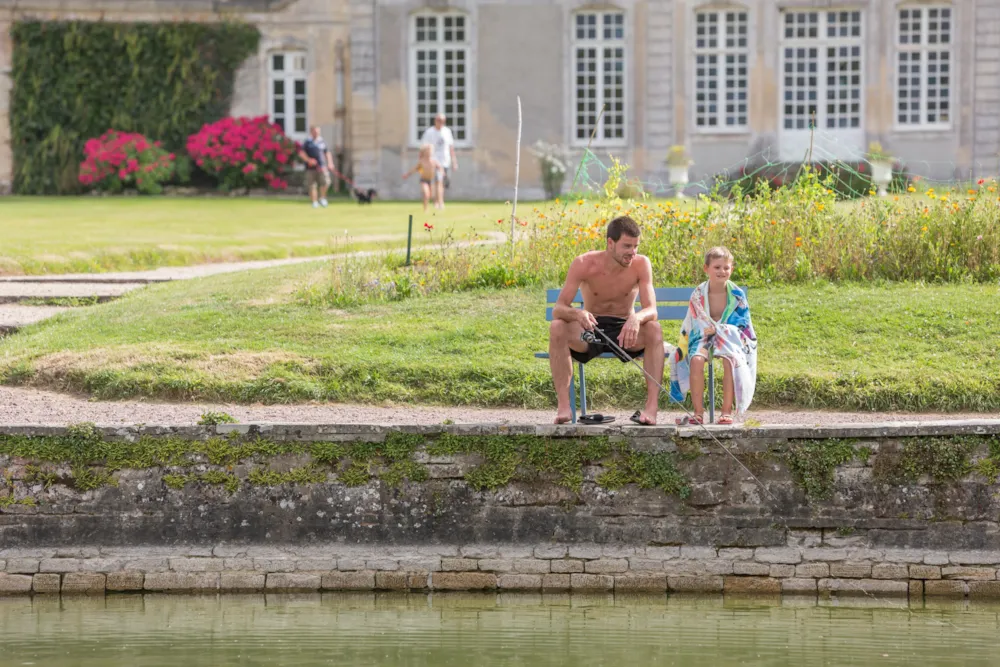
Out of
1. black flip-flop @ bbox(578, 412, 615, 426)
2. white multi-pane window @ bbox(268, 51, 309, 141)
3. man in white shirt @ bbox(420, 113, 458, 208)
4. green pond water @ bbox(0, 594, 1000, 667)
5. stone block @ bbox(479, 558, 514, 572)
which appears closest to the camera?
green pond water @ bbox(0, 594, 1000, 667)

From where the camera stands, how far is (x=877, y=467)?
353 inches

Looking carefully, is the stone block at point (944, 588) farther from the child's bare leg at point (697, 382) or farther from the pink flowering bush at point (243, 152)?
the pink flowering bush at point (243, 152)

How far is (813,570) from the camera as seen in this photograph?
8867 mm

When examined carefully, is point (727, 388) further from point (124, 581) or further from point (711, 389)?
point (124, 581)

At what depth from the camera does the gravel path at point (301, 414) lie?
391 inches

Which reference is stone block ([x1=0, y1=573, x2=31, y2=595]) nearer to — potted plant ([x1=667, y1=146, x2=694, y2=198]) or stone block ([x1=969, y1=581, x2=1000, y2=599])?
stone block ([x1=969, y1=581, x2=1000, y2=599])

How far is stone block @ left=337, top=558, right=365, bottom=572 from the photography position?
8.96 m

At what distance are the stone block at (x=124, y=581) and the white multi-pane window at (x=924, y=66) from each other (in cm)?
2481

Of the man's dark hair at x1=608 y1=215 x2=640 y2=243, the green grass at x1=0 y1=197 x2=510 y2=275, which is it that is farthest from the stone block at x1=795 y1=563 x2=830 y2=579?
the green grass at x1=0 y1=197 x2=510 y2=275

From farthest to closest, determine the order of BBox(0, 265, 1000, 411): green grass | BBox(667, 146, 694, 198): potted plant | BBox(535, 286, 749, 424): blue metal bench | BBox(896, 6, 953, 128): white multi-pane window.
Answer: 1. BBox(896, 6, 953, 128): white multi-pane window
2. BBox(667, 146, 694, 198): potted plant
3. BBox(0, 265, 1000, 411): green grass
4. BBox(535, 286, 749, 424): blue metal bench

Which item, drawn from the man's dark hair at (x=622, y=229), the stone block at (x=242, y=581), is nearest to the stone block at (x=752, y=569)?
the man's dark hair at (x=622, y=229)

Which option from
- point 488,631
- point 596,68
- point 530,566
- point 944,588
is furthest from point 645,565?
point 596,68

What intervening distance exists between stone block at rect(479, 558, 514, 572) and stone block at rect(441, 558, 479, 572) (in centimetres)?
4

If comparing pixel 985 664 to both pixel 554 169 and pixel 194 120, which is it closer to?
pixel 554 169
